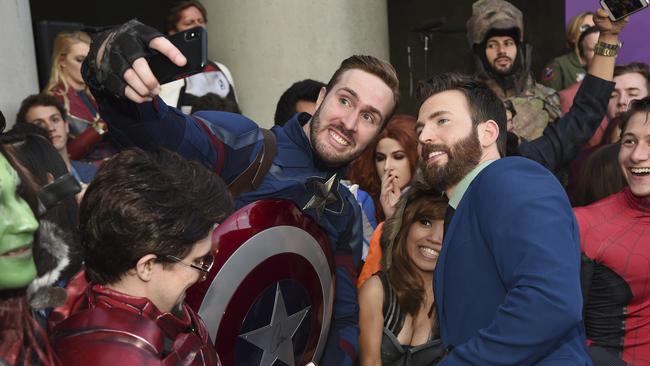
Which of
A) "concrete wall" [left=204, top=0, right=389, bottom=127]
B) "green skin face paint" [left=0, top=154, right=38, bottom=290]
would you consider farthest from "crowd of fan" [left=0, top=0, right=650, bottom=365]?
"concrete wall" [left=204, top=0, right=389, bottom=127]

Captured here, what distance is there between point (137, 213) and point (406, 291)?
164 cm

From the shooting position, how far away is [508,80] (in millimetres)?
4680

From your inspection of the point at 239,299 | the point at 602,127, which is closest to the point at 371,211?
the point at 602,127

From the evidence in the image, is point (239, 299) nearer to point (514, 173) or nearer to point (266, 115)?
point (514, 173)

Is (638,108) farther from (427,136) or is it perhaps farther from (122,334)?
(122,334)

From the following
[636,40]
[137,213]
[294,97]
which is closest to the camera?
[137,213]

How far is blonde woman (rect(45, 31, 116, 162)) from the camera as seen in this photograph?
14.5 feet

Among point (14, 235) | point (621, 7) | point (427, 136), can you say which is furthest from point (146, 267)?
point (621, 7)

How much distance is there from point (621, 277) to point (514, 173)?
1.16m

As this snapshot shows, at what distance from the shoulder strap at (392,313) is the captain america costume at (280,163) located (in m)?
0.45

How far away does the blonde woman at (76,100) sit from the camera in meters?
4.41

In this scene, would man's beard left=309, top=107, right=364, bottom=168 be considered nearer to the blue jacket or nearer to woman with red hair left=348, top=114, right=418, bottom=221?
woman with red hair left=348, top=114, right=418, bottom=221

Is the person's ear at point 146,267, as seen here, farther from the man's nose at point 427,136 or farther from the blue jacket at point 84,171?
the blue jacket at point 84,171

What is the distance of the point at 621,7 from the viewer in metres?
3.47
